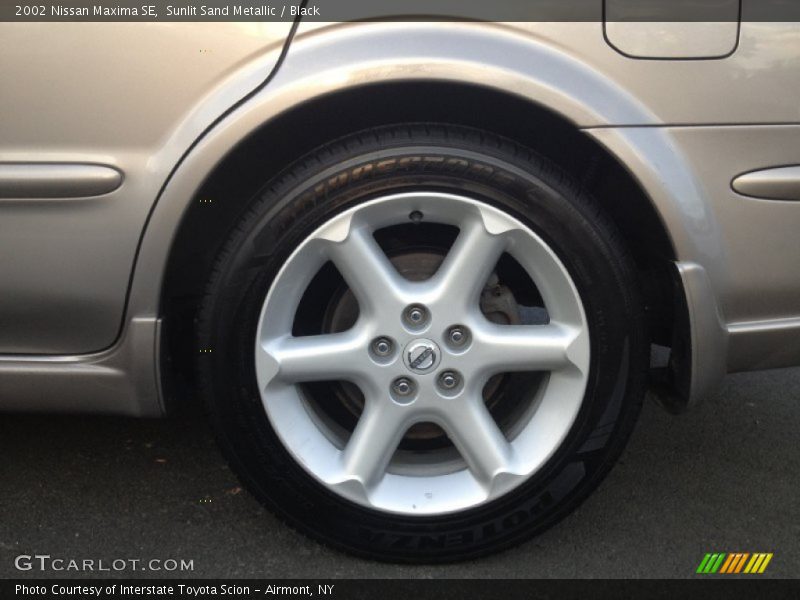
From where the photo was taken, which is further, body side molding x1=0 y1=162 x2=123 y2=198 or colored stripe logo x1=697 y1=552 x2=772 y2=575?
colored stripe logo x1=697 y1=552 x2=772 y2=575

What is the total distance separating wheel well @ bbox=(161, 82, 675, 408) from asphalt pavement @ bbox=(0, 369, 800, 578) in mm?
354

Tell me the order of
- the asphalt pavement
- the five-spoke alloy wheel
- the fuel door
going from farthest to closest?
the asphalt pavement < the five-spoke alloy wheel < the fuel door

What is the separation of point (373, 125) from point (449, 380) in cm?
52

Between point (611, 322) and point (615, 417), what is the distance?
0.20m

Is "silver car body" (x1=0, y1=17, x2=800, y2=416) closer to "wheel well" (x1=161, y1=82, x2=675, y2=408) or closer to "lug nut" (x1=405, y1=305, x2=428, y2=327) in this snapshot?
"wheel well" (x1=161, y1=82, x2=675, y2=408)

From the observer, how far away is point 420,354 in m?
1.68

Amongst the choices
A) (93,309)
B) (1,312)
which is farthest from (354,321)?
(1,312)

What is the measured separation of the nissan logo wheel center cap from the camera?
1.68 m

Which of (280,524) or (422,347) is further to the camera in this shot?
(280,524)

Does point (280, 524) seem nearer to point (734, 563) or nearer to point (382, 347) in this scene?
point (382, 347)

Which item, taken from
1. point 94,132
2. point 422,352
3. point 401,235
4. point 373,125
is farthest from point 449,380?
point 94,132

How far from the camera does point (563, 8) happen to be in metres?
1.55

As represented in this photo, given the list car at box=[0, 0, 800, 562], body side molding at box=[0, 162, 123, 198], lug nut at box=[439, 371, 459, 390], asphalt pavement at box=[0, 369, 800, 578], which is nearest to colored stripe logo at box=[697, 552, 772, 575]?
asphalt pavement at box=[0, 369, 800, 578]

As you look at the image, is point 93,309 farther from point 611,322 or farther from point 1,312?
point 611,322
